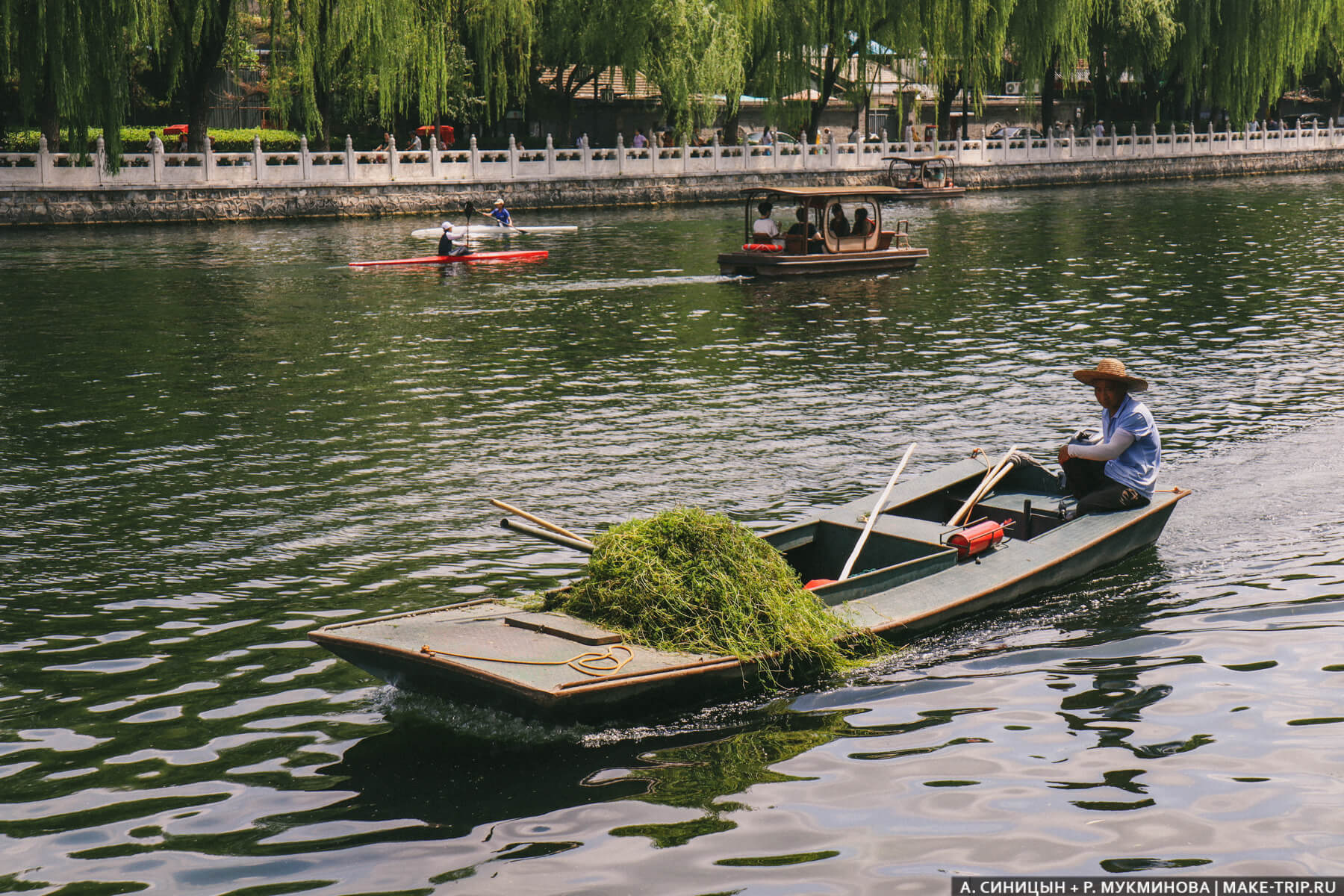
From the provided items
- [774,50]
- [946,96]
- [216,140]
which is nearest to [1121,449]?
[216,140]

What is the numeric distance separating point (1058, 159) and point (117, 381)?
46823 mm

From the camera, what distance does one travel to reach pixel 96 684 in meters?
9.20

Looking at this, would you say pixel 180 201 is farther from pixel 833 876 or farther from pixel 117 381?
pixel 833 876

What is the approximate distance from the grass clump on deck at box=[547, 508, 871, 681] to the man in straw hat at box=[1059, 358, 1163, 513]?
345 centimetres

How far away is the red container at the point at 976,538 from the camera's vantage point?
10516 mm

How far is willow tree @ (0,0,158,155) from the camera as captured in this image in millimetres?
33062

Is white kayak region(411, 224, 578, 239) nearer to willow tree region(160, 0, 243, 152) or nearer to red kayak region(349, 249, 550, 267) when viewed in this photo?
red kayak region(349, 249, 550, 267)

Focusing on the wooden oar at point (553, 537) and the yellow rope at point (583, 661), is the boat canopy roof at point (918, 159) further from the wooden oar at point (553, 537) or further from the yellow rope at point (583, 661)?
the yellow rope at point (583, 661)

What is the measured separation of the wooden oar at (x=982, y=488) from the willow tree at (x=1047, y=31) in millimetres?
42083

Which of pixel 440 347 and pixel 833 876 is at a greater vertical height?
pixel 440 347

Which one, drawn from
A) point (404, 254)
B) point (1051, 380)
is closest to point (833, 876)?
point (1051, 380)

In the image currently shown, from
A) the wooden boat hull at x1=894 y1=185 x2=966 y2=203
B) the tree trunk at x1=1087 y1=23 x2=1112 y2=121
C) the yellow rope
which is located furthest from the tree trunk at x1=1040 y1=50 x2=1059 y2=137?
the yellow rope

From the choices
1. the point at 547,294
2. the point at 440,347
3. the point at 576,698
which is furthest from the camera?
the point at 547,294

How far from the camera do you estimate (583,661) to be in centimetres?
805
